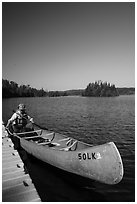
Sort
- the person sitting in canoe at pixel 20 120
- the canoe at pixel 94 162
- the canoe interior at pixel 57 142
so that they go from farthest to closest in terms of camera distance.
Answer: the person sitting in canoe at pixel 20 120
the canoe interior at pixel 57 142
the canoe at pixel 94 162

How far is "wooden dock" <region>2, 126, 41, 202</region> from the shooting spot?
3344 mm

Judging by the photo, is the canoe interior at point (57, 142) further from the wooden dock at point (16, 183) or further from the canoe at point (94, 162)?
the wooden dock at point (16, 183)

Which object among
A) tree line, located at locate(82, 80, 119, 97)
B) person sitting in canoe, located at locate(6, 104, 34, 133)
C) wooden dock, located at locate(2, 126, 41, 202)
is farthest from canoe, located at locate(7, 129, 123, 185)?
tree line, located at locate(82, 80, 119, 97)

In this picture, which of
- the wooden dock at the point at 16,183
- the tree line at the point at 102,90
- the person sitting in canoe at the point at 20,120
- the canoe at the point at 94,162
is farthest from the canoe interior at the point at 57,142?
the tree line at the point at 102,90

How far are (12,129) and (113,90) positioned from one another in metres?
121

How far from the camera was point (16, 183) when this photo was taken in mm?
3867

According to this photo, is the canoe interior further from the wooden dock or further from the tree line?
the tree line

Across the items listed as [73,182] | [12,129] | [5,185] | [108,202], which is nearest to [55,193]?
[73,182]

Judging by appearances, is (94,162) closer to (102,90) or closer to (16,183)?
(16,183)

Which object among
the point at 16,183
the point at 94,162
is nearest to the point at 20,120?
the point at 16,183

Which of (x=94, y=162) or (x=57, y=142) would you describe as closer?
(x=94, y=162)

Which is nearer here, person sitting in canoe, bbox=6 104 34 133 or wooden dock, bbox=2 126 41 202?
wooden dock, bbox=2 126 41 202

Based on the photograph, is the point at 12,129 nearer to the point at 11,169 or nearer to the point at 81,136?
the point at 11,169

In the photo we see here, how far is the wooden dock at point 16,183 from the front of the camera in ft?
11.0
